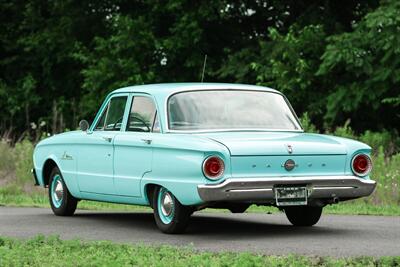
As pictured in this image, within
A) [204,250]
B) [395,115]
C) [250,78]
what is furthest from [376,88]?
[204,250]

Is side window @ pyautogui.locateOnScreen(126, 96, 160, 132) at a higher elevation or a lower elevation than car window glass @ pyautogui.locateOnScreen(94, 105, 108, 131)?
higher

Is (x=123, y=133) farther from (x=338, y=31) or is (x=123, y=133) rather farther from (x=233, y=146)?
(x=338, y=31)

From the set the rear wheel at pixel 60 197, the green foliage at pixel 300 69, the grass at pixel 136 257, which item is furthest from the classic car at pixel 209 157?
the green foliage at pixel 300 69

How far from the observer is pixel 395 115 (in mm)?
29391

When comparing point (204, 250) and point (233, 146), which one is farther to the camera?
point (233, 146)

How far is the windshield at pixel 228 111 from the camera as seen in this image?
11797 millimetres

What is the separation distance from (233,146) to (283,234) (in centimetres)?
138

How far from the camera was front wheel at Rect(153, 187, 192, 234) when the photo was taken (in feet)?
36.9

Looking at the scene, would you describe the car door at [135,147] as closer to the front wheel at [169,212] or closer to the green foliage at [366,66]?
the front wheel at [169,212]

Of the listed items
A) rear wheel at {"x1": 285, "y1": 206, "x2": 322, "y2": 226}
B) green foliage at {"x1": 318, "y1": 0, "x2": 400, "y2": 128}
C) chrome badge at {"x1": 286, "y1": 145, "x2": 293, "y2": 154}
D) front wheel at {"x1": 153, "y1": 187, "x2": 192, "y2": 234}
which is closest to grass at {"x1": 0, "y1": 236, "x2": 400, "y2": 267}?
front wheel at {"x1": 153, "y1": 187, "x2": 192, "y2": 234}

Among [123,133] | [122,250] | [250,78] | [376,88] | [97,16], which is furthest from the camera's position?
[97,16]

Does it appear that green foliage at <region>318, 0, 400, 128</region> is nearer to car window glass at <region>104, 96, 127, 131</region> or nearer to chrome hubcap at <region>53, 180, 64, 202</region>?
chrome hubcap at <region>53, 180, 64, 202</region>

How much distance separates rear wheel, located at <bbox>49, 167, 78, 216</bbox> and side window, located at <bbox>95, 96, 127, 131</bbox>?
1146 mm

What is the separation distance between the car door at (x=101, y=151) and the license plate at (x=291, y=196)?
2325 mm
